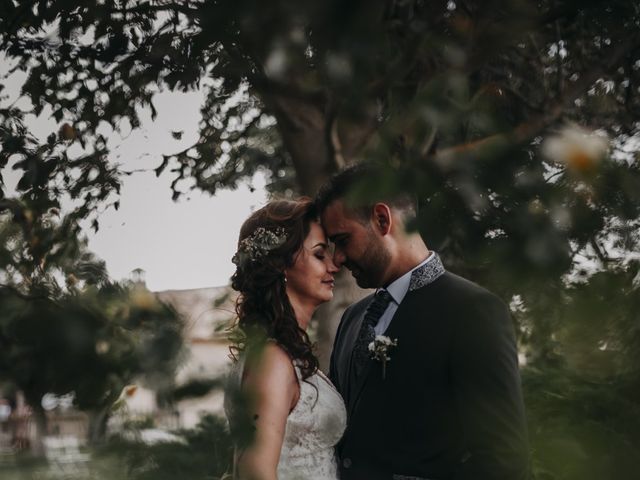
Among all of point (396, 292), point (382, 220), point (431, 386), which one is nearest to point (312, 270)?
point (396, 292)

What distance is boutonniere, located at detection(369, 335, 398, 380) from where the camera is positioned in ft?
11.3

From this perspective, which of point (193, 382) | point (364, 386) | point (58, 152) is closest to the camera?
point (193, 382)

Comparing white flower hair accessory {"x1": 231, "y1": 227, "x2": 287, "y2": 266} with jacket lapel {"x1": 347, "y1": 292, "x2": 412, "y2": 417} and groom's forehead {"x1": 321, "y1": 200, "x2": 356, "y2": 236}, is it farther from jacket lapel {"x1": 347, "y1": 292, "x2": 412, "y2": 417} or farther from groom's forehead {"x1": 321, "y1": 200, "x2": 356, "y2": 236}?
jacket lapel {"x1": 347, "y1": 292, "x2": 412, "y2": 417}

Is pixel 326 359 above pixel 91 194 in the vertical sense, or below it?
below

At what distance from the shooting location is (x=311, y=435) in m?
3.68

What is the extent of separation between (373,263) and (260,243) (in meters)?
0.66

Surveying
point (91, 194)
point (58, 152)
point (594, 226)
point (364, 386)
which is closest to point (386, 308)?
point (364, 386)

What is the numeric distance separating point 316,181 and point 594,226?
188 inches

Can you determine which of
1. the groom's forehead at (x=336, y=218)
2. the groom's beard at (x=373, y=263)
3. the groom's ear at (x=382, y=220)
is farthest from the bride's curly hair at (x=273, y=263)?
the groom's ear at (x=382, y=220)

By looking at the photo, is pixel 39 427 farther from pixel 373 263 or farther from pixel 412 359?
pixel 373 263

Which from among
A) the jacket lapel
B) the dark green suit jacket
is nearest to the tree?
the dark green suit jacket

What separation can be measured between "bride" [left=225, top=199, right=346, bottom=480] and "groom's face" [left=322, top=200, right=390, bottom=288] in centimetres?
27

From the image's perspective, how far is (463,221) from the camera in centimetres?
149

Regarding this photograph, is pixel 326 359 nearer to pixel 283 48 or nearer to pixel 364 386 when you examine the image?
pixel 364 386
